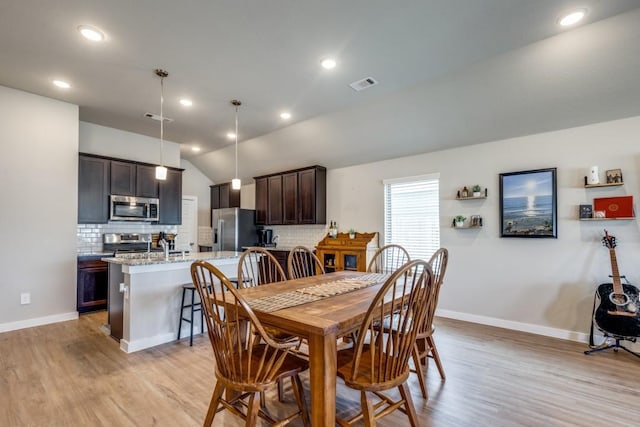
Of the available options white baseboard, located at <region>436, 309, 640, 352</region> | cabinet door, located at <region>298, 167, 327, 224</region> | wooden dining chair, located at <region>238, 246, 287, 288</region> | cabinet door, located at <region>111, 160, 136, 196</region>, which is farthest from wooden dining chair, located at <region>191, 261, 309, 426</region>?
cabinet door, located at <region>111, 160, 136, 196</region>

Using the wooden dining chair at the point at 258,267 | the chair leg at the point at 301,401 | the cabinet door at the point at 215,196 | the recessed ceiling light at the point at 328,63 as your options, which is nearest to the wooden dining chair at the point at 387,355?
the chair leg at the point at 301,401

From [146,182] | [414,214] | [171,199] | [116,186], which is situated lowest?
[414,214]

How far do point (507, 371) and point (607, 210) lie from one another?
208 centimetres

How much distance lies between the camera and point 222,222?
6.91 m

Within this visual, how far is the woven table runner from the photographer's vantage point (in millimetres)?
1868

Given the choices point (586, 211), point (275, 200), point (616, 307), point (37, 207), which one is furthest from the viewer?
point (275, 200)

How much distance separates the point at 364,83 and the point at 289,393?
322 centimetres

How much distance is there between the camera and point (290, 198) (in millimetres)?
6191

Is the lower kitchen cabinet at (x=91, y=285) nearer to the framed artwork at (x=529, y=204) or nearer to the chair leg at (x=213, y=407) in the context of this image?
the chair leg at (x=213, y=407)

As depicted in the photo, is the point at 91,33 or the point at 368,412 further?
the point at 91,33

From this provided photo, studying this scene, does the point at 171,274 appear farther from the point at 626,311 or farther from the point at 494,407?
the point at 626,311

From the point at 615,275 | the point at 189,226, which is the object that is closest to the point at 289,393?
the point at 615,275

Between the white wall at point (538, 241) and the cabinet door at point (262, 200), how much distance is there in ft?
10.3

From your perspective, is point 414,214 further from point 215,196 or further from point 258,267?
point 215,196
